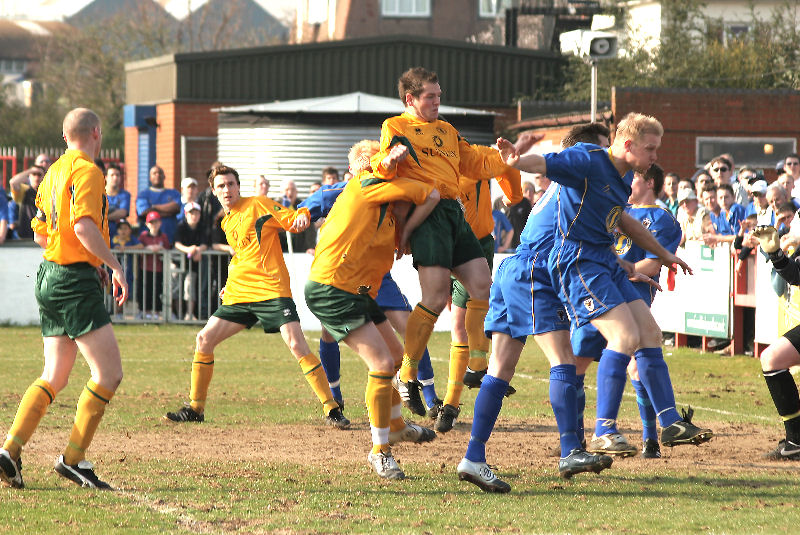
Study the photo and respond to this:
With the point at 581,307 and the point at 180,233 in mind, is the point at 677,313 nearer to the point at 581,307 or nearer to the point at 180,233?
the point at 180,233

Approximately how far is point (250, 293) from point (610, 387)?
368 centimetres

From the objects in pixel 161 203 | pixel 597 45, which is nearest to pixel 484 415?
pixel 597 45

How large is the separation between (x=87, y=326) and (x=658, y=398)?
3.25m

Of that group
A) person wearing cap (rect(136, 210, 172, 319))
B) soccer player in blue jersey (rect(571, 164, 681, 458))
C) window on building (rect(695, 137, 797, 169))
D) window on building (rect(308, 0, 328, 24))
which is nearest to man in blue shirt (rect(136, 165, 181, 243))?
person wearing cap (rect(136, 210, 172, 319))

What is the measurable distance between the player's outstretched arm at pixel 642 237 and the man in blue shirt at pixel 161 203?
13.1 meters

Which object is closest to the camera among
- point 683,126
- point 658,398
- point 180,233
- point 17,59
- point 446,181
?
point 658,398

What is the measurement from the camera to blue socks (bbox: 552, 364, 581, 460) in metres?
7.32

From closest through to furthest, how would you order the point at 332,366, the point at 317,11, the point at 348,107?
the point at 332,366 → the point at 348,107 → the point at 317,11

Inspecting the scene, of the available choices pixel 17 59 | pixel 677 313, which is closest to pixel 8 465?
pixel 677 313

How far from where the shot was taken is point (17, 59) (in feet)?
418

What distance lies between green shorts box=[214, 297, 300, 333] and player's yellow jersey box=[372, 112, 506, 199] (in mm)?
1946

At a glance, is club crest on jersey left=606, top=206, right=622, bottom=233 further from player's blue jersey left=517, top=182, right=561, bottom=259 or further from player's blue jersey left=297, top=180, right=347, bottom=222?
player's blue jersey left=297, top=180, right=347, bottom=222

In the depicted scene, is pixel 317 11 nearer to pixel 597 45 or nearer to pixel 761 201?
pixel 597 45

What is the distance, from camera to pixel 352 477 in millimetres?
7527
